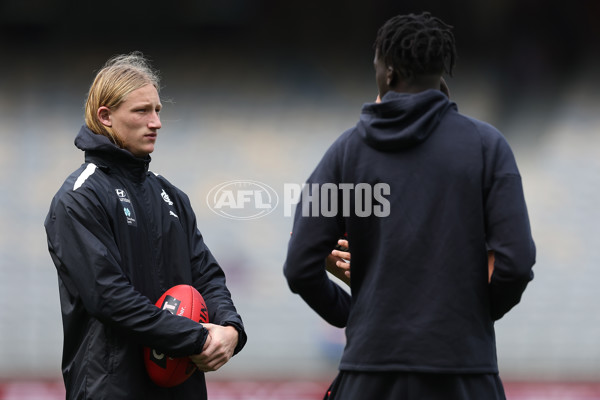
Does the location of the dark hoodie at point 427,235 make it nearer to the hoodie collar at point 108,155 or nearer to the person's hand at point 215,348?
the person's hand at point 215,348

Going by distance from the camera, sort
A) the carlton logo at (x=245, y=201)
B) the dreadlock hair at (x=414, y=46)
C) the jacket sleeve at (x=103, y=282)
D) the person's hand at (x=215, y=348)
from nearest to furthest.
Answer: the dreadlock hair at (x=414, y=46), the jacket sleeve at (x=103, y=282), the person's hand at (x=215, y=348), the carlton logo at (x=245, y=201)

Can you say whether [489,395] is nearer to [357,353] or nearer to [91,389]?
[357,353]

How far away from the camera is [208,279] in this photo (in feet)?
11.3

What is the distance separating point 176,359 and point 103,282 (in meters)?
0.39

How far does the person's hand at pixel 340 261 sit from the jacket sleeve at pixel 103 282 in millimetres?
518

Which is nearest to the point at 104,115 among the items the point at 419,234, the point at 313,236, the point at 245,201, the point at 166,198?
the point at 166,198

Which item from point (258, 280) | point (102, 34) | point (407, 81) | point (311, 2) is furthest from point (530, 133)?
point (407, 81)

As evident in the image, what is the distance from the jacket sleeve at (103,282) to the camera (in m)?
2.95

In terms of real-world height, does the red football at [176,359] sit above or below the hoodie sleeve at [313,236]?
below

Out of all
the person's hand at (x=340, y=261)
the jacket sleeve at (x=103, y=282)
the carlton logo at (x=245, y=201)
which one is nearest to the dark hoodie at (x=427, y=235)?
the person's hand at (x=340, y=261)

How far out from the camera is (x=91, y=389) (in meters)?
2.96

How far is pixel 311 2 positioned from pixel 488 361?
14.3 ft

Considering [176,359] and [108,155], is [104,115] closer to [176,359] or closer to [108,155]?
[108,155]

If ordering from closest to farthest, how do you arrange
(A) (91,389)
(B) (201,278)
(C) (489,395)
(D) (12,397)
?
(C) (489,395)
(A) (91,389)
(B) (201,278)
(D) (12,397)
